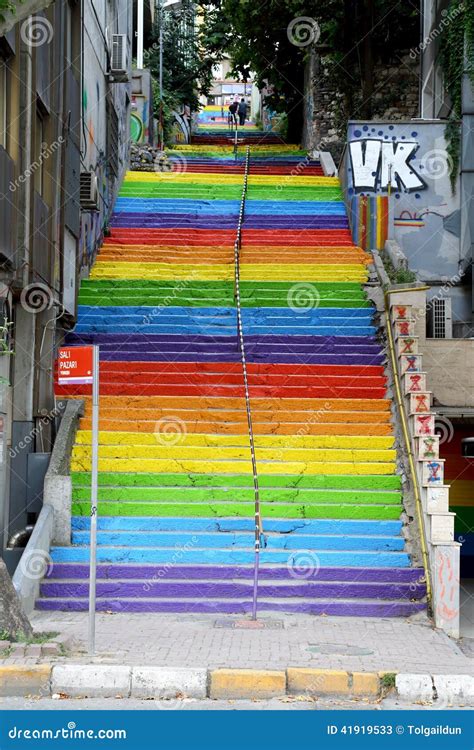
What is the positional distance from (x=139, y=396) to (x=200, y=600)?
14.6ft

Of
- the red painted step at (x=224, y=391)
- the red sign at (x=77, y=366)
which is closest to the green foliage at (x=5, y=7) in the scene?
the red sign at (x=77, y=366)

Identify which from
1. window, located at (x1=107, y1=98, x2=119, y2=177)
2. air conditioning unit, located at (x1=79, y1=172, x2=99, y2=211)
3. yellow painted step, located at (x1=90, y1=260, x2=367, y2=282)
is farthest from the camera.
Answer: window, located at (x1=107, y1=98, x2=119, y2=177)

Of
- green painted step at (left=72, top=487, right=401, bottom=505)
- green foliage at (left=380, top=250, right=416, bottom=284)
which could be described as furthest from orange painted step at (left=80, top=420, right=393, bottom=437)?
green foliage at (left=380, top=250, right=416, bottom=284)

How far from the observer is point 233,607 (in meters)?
11.4

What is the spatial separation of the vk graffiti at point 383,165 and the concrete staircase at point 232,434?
3.78ft

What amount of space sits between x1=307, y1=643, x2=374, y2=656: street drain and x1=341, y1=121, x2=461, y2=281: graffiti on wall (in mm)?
12609

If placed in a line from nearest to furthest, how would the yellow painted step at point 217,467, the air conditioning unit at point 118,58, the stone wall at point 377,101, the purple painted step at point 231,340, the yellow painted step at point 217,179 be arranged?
1. the yellow painted step at point 217,467
2. the purple painted step at point 231,340
3. the air conditioning unit at point 118,58
4. the yellow painted step at point 217,179
5. the stone wall at point 377,101

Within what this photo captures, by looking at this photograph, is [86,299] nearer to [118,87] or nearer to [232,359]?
[232,359]

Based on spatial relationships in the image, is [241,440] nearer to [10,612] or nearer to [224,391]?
[224,391]

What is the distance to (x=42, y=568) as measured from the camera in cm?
1182

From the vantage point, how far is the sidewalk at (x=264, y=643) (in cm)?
909

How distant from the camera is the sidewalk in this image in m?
9.09

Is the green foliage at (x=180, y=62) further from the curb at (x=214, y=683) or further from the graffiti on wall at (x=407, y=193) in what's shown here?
the curb at (x=214, y=683)

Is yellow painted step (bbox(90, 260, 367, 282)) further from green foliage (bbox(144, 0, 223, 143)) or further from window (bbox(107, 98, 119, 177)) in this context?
green foliage (bbox(144, 0, 223, 143))
